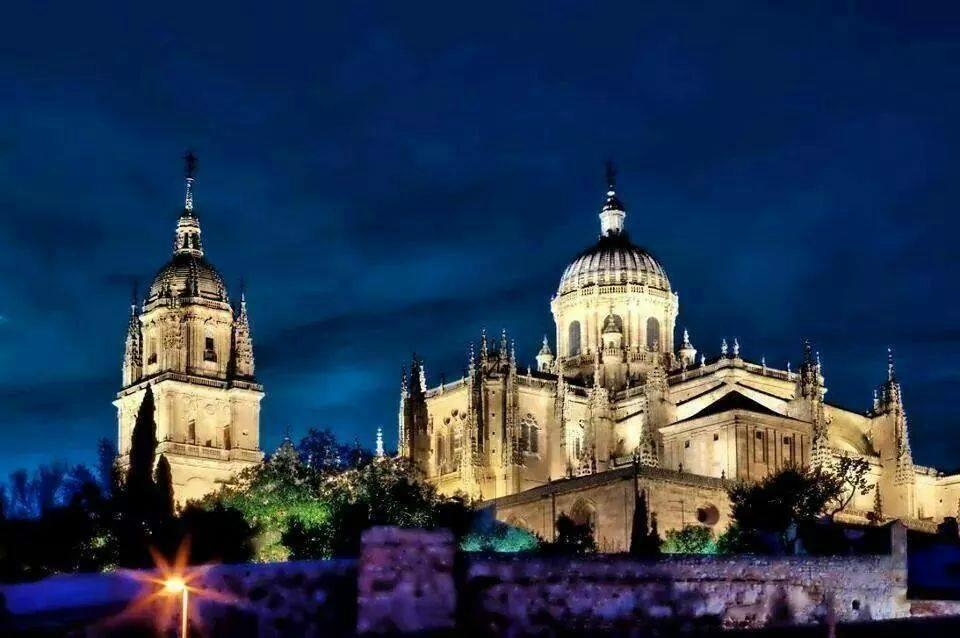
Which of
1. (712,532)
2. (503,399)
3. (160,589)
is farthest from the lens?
(503,399)

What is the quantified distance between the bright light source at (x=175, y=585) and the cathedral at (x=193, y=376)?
62.3m

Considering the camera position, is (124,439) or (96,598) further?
(124,439)

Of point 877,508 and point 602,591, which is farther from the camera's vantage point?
point 877,508

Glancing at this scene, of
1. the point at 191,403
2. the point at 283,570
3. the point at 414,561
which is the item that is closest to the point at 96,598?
the point at 283,570

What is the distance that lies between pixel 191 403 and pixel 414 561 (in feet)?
221

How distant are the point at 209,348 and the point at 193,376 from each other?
2677 mm

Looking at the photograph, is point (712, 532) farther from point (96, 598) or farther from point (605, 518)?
point (96, 598)

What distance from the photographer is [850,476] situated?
85.8 m

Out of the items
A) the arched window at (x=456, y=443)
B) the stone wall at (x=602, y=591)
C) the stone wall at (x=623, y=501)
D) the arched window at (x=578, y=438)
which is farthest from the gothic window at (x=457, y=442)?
the stone wall at (x=602, y=591)

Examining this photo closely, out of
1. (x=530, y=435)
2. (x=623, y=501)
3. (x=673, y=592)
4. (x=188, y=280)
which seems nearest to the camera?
(x=673, y=592)

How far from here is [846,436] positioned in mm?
94562

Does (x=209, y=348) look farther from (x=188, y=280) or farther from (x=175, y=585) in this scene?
(x=175, y=585)

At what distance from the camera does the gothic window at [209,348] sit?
326ft

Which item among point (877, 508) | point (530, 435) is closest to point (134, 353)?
point (530, 435)
